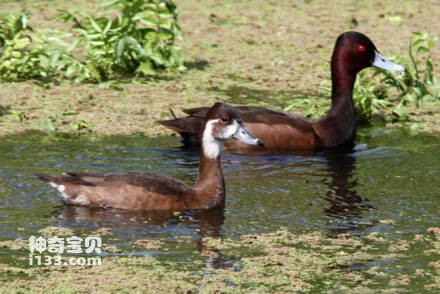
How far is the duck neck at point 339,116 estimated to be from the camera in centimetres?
1225

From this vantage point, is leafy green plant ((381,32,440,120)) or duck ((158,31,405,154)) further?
leafy green plant ((381,32,440,120))

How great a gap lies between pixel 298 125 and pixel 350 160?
2.31ft

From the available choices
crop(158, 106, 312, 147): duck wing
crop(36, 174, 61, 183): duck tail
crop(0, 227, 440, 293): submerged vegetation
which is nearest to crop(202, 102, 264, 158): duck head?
crop(36, 174, 61, 183): duck tail

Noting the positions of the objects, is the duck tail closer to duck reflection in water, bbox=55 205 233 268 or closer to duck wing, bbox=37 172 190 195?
duck wing, bbox=37 172 190 195

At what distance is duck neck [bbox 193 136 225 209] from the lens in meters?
9.63

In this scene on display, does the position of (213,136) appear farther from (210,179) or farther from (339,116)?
(339,116)

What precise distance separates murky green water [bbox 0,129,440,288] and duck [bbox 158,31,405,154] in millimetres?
209

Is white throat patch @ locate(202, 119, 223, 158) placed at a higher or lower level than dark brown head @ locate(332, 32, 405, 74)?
lower

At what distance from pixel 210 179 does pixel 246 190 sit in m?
0.68

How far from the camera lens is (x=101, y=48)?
1399 cm

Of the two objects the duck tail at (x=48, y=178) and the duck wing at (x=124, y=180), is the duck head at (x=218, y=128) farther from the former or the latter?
the duck tail at (x=48, y=178)

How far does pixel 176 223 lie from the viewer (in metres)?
9.15

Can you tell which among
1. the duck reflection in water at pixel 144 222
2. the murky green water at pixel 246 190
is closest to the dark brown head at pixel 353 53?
the murky green water at pixel 246 190

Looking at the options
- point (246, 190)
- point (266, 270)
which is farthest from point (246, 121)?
point (266, 270)
